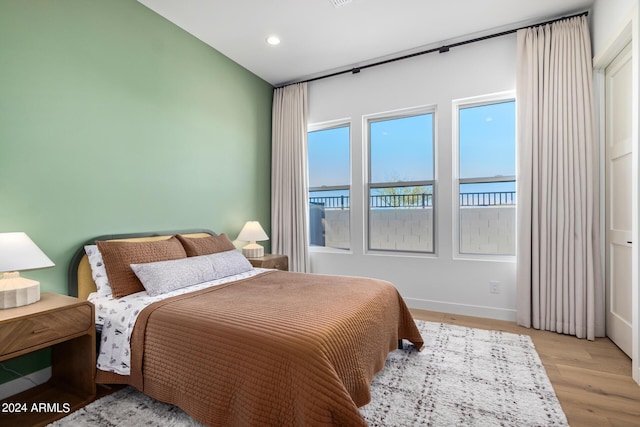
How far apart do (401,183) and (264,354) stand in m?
3.00

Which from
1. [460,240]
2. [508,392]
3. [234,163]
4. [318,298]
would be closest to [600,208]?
[460,240]

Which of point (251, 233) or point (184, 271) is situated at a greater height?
point (251, 233)

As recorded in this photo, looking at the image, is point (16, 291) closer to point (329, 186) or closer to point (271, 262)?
point (271, 262)

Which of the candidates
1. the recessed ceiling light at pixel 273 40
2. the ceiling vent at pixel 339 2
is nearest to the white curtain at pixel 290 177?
the recessed ceiling light at pixel 273 40

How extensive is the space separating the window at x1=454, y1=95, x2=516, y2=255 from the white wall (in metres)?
0.17

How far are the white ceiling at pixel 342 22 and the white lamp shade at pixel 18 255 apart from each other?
225cm

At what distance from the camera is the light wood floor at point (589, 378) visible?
1.74 m

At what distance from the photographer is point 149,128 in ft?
9.46

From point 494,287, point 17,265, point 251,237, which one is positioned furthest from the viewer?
point 251,237

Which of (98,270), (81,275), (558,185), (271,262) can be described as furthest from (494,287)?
(81,275)

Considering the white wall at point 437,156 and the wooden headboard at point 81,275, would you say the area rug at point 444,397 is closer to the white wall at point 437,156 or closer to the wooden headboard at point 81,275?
the wooden headboard at point 81,275

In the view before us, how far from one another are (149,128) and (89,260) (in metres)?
1.25

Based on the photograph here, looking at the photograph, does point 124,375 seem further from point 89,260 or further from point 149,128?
point 149,128

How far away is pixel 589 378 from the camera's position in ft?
6.99
